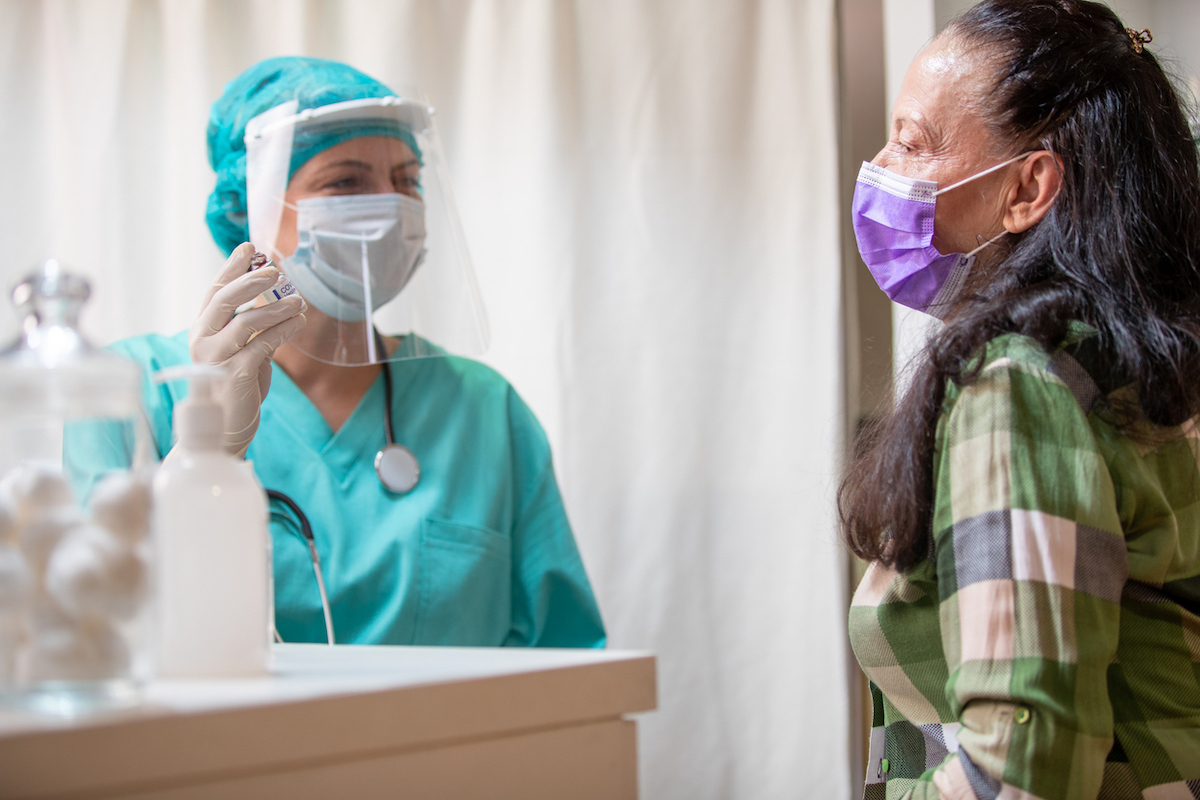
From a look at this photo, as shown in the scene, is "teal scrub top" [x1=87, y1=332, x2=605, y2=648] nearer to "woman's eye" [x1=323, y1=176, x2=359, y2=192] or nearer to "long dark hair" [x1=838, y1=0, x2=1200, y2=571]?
"woman's eye" [x1=323, y1=176, x2=359, y2=192]

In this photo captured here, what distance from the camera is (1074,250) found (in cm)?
82

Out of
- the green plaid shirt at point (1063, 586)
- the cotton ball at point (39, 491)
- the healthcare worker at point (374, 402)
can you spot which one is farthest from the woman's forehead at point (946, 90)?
the cotton ball at point (39, 491)

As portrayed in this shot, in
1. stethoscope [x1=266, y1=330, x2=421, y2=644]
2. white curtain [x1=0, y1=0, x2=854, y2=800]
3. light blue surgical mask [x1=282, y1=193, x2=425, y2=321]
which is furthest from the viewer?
white curtain [x1=0, y1=0, x2=854, y2=800]

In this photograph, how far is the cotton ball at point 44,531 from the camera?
1.34 ft

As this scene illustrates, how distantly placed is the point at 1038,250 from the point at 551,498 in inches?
32.3

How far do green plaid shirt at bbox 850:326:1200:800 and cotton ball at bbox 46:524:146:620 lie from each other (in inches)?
21.0

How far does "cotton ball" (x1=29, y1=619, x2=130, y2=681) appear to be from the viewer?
40cm

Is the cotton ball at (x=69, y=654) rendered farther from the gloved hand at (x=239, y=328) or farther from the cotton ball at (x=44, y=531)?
the gloved hand at (x=239, y=328)

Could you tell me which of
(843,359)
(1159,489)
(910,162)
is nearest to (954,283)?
(910,162)

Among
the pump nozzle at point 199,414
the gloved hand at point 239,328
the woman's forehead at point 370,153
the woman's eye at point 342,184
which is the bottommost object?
the pump nozzle at point 199,414

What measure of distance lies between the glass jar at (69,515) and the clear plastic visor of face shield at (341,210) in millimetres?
→ 854

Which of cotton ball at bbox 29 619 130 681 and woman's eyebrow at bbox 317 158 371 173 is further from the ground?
woman's eyebrow at bbox 317 158 371 173

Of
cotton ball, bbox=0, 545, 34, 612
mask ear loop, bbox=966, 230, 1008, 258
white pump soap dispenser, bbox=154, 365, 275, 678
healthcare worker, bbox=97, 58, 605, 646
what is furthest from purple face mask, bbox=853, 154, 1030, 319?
cotton ball, bbox=0, 545, 34, 612

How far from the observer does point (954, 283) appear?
39.7 inches
